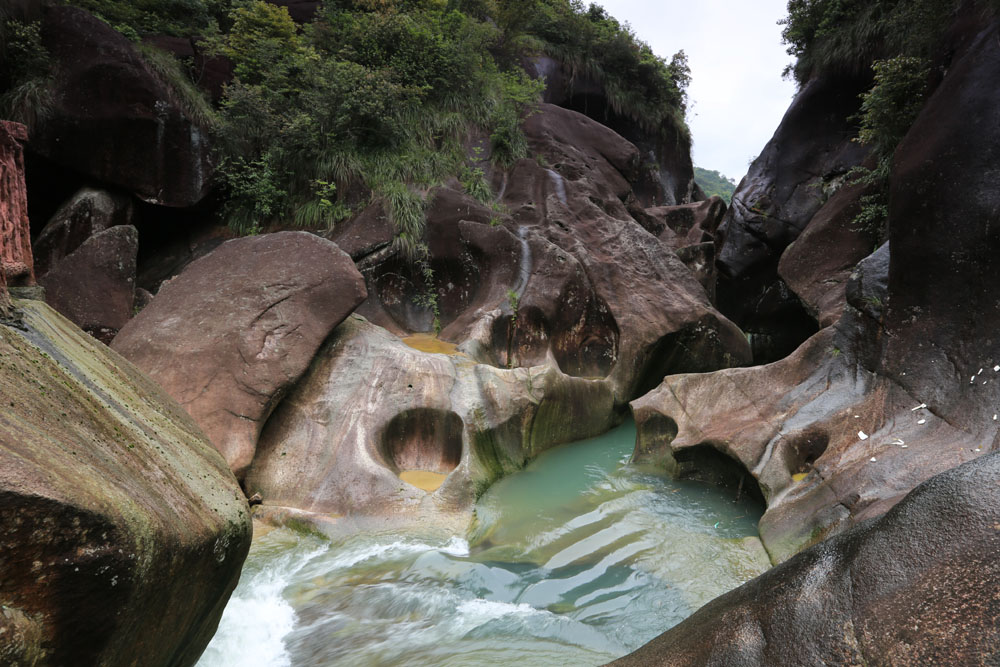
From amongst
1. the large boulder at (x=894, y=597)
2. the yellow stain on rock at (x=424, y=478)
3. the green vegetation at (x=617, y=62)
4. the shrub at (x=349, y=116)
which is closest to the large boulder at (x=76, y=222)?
the shrub at (x=349, y=116)

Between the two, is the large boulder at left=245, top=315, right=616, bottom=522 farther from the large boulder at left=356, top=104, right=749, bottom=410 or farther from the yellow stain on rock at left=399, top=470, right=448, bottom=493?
the large boulder at left=356, top=104, right=749, bottom=410

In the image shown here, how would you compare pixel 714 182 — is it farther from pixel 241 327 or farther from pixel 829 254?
pixel 241 327

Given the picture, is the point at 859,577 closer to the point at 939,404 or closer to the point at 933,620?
the point at 933,620

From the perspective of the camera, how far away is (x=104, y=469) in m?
1.66

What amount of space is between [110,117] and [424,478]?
709 centimetres

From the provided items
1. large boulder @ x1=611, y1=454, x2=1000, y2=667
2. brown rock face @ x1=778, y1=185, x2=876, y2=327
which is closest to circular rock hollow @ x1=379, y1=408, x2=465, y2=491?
large boulder @ x1=611, y1=454, x2=1000, y2=667

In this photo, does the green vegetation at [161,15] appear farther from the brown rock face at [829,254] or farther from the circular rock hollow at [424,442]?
the brown rock face at [829,254]

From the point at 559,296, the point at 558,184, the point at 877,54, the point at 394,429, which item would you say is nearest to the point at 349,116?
the point at 558,184

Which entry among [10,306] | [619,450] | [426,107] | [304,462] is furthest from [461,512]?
[426,107]

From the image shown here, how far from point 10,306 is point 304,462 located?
391 cm

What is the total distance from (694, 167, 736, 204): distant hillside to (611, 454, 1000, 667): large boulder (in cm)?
4394

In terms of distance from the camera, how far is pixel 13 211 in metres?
2.83

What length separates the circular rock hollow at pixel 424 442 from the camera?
6254 mm

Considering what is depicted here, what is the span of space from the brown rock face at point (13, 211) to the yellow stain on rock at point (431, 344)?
512cm
